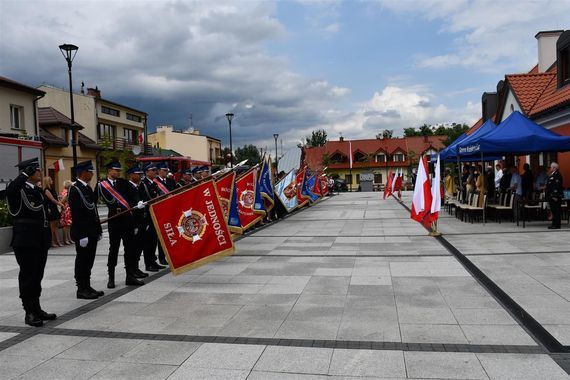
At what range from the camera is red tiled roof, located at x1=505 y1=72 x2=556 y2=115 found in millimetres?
21578

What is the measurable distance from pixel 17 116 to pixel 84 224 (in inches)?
1064

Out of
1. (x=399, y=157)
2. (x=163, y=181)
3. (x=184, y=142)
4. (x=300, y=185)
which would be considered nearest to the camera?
(x=163, y=181)

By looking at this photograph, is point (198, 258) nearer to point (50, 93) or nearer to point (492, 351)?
point (492, 351)

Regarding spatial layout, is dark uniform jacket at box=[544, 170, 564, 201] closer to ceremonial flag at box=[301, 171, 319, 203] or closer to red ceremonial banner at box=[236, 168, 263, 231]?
red ceremonial banner at box=[236, 168, 263, 231]

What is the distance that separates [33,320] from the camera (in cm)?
576

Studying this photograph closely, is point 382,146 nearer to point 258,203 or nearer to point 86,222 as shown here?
point 258,203

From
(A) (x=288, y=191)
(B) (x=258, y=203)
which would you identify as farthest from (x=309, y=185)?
(B) (x=258, y=203)

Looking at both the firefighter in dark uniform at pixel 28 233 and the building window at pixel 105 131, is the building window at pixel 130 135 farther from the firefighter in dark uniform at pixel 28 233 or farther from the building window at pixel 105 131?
the firefighter in dark uniform at pixel 28 233

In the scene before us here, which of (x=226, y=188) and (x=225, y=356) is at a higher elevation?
(x=226, y=188)

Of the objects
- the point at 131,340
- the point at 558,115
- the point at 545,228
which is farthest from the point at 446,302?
the point at 558,115

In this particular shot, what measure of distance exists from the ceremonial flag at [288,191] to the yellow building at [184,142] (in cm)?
4926

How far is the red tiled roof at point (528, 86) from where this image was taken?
21578 mm

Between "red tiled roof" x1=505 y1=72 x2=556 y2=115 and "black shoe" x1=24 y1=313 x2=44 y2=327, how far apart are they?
811 inches

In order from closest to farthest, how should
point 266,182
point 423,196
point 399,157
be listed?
1. point 423,196
2. point 266,182
3. point 399,157
